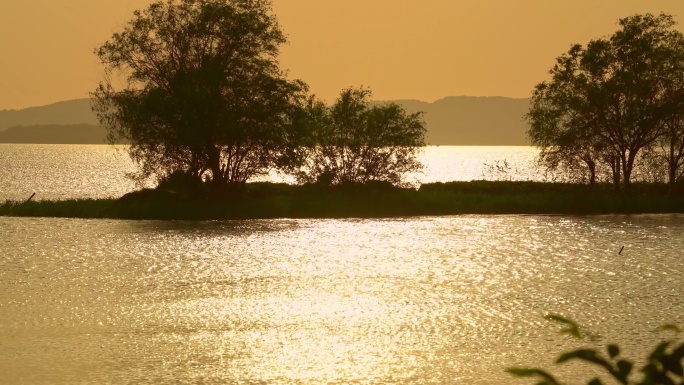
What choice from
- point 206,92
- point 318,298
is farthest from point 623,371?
point 206,92

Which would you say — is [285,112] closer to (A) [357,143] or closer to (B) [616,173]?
(A) [357,143]

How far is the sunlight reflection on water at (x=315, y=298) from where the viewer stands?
18.1 metres

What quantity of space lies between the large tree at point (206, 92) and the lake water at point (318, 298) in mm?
6558

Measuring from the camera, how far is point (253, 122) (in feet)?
186

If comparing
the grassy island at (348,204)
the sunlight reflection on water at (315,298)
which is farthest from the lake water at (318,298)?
the grassy island at (348,204)

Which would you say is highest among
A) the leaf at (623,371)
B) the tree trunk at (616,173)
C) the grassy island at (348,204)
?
the tree trunk at (616,173)

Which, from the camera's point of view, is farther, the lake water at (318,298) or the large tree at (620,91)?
the large tree at (620,91)

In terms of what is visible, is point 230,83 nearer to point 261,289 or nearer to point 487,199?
point 487,199

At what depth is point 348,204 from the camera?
5791 centimetres

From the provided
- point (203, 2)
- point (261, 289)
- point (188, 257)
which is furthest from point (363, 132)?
point (261, 289)

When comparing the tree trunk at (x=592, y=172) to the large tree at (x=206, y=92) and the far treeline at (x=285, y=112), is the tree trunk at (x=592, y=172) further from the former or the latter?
the large tree at (x=206, y=92)

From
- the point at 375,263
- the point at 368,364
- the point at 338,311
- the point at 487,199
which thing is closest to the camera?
the point at 368,364

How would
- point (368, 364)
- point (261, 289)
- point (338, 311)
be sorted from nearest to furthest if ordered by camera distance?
1. point (368, 364)
2. point (338, 311)
3. point (261, 289)

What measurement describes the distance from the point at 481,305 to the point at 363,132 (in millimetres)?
37195
